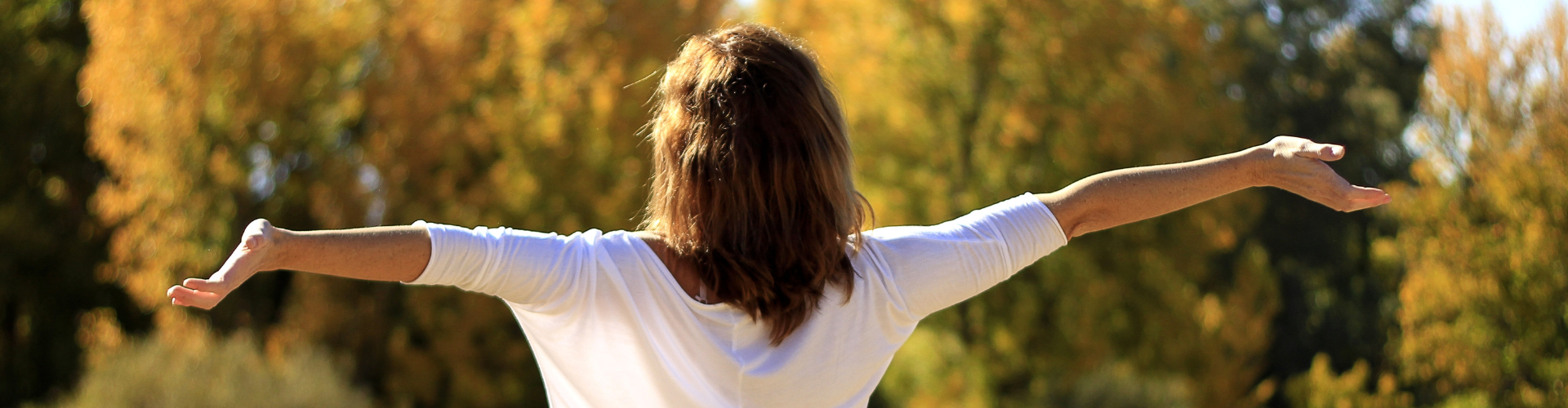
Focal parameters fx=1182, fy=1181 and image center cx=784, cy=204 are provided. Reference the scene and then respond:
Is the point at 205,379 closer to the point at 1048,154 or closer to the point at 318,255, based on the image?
the point at 318,255

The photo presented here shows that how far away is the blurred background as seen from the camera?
10.8 meters

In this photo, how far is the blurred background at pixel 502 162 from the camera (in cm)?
1083

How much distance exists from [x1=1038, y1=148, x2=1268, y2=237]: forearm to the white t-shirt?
34 mm

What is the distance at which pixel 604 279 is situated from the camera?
4.82 ft

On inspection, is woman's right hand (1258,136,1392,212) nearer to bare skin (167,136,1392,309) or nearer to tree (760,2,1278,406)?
bare skin (167,136,1392,309)

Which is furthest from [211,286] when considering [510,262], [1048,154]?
[1048,154]

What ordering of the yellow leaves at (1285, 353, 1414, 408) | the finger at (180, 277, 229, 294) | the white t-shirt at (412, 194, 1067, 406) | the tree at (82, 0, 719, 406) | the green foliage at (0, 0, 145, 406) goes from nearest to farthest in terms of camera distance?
the finger at (180, 277, 229, 294)
the white t-shirt at (412, 194, 1067, 406)
the tree at (82, 0, 719, 406)
the yellow leaves at (1285, 353, 1414, 408)
the green foliage at (0, 0, 145, 406)

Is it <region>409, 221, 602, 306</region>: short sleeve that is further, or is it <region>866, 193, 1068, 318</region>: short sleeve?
<region>866, 193, 1068, 318</region>: short sleeve

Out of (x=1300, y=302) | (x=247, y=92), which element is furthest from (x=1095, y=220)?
(x=1300, y=302)

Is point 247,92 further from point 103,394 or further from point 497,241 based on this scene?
point 497,241

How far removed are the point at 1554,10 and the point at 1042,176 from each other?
5599mm

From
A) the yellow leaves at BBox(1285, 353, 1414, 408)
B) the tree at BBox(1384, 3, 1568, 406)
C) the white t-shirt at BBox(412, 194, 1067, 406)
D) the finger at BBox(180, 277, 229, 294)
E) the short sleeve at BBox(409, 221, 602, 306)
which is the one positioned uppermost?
the finger at BBox(180, 277, 229, 294)

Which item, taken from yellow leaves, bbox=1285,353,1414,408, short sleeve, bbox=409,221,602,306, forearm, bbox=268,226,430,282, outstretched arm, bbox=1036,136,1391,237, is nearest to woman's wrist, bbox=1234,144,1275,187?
outstretched arm, bbox=1036,136,1391,237

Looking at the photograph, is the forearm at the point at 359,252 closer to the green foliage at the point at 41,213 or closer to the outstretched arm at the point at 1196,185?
the outstretched arm at the point at 1196,185
